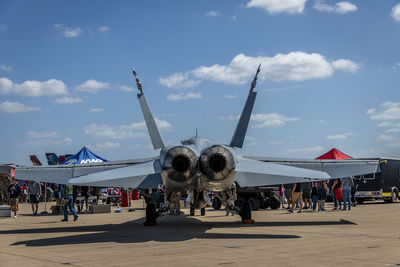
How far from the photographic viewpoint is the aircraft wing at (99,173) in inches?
413

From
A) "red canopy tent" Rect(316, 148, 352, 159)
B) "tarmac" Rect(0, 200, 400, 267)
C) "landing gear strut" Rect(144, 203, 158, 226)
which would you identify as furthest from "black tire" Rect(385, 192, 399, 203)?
"landing gear strut" Rect(144, 203, 158, 226)

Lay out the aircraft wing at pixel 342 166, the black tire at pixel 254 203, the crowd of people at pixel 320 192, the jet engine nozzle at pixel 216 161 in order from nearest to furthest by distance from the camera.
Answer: the jet engine nozzle at pixel 216 161, the aircraft wing at pixel 342 166, the crowd of people at pixel 320 192, the black tire at pixel 254 203

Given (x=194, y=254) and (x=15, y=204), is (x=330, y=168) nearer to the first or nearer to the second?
(x=194, y=254)

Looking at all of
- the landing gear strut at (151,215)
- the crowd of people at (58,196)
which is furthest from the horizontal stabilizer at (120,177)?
the crowd of people at (58,196)

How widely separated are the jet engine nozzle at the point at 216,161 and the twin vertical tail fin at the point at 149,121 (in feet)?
12.2

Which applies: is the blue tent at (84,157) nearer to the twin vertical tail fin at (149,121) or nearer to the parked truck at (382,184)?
the twin vertical tail fin at (149,121)

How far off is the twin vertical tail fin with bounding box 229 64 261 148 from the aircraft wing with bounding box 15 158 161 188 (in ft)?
9.77

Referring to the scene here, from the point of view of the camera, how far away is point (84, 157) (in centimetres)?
2558

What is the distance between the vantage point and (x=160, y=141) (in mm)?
14688

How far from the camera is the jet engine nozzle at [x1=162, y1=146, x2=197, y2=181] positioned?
10.9 metres

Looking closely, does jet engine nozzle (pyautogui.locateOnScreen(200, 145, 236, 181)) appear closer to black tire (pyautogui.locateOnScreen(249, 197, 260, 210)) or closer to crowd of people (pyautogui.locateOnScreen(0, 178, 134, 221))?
crowd of people (pyautogui.locateOnScreen(0, 178, 134, 221))

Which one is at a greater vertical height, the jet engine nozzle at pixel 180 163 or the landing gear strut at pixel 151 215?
the jet engine nozzle at pixel 180 163

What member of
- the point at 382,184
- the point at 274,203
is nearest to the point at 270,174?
the point at 274,203

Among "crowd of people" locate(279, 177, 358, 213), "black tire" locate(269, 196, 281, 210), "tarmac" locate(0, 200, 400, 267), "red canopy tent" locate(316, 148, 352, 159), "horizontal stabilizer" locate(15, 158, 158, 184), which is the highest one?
"red canopy tent" locate(316, 148, 352, 159)
